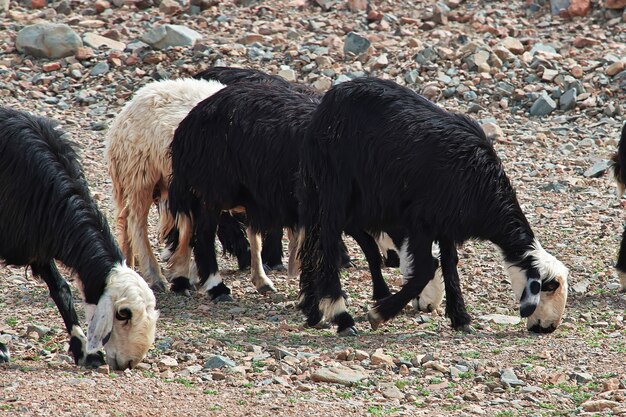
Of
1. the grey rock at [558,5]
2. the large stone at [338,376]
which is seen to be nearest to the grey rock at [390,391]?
the large stone at [338,376]

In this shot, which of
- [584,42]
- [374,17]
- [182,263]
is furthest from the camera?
[374,17]

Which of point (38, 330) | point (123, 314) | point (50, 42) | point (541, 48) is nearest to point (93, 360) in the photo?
point (123, 314)

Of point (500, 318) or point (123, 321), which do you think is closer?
point (123, 321)

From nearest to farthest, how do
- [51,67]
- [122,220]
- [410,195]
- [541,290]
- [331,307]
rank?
[410,195], [541,290], [331,307], [122,220], [51,67]

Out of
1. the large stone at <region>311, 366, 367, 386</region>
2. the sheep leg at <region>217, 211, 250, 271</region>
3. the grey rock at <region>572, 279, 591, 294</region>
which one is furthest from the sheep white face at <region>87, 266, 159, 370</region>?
the grey rock at <region>572, 279, 591, 294</region>

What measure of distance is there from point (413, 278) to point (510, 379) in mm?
1642

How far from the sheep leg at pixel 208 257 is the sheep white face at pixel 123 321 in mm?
3005

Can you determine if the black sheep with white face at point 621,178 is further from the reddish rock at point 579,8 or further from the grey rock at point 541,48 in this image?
the reddish rock at point 579,8

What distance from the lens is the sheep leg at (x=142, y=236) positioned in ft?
38.3

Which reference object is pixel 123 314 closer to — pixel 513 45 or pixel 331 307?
pixel 331 307

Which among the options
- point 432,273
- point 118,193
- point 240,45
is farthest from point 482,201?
point 240,45

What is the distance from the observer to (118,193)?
11.9 meters

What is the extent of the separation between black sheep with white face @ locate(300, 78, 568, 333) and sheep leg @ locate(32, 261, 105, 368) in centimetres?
213

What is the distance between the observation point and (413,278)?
9.51 metres
